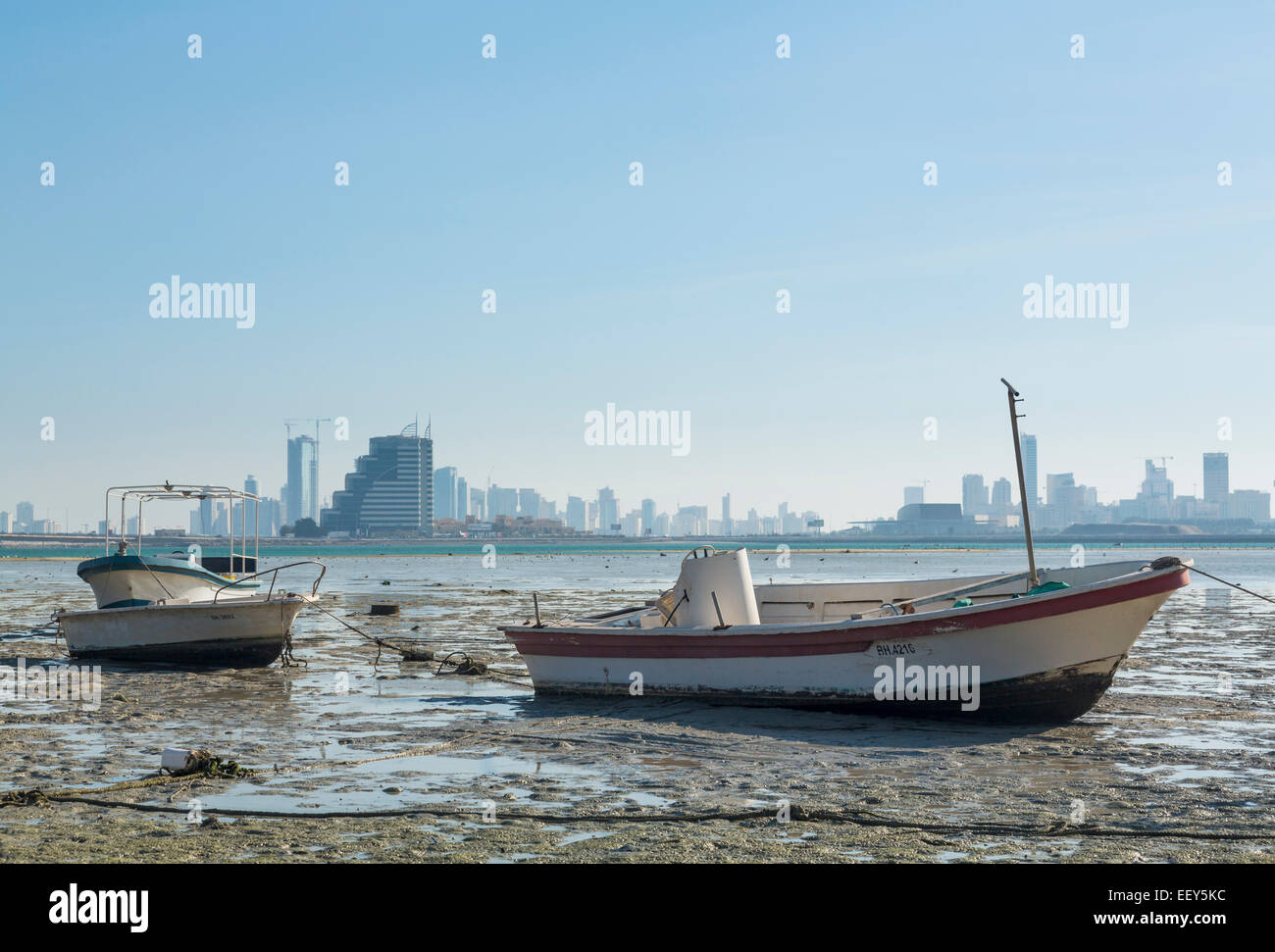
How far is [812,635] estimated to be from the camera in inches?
604

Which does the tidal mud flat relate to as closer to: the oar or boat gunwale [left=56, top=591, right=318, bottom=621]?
boat gunwale [left=56, top=591, right=318, bottom=621]

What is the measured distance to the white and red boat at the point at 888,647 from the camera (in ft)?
46.1

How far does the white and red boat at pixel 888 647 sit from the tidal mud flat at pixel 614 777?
15.8 inches

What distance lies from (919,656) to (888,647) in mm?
427

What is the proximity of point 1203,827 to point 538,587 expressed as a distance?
51214 mm

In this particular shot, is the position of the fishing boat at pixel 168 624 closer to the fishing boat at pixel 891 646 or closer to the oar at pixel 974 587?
the fishing boat at pixel 891 646

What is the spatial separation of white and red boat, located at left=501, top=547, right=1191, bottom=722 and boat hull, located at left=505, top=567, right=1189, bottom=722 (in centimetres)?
2

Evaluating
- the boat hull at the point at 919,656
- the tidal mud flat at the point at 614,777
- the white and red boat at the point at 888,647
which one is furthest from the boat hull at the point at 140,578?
the boat hull at the point at 919,656

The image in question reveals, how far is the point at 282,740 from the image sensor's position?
44.3 feet

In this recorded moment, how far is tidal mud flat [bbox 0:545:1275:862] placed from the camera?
27.1 ft

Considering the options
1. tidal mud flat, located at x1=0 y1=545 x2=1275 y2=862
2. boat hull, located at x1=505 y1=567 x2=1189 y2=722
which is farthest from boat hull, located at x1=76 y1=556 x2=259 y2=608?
boat hull, located at x1=505 y1=567 x2=1189 y2=722
